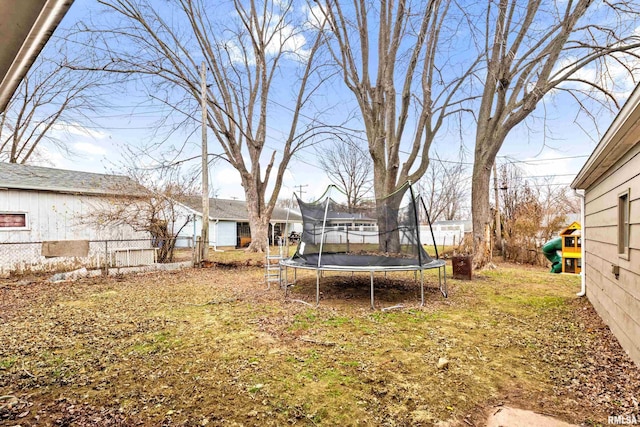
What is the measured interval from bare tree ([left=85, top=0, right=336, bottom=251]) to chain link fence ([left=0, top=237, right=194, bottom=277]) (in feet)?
17.3

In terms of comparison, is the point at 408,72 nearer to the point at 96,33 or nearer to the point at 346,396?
the point at 346,396

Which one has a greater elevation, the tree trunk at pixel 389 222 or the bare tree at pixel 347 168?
the bare tree at pixel 347 168

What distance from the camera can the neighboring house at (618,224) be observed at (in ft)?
9.66

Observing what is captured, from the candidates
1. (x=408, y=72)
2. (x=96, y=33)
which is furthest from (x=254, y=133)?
(x=408, y=72)

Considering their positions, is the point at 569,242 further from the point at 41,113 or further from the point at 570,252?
the point at 41,113

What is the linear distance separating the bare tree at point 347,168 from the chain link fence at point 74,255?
18750 millimetres

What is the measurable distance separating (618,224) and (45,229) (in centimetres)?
1229

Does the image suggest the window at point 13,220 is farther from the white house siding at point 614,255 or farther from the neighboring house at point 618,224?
the white house siding at point 614,255

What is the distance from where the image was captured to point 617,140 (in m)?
3.06

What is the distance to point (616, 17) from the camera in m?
7.31

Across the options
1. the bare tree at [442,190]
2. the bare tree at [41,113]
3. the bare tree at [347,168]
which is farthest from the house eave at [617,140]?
the bare tree at [442,190]

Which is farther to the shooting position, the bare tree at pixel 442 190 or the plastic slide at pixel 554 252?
the bare tree at pixel 442 190

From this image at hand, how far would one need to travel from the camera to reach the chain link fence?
27.4 feet

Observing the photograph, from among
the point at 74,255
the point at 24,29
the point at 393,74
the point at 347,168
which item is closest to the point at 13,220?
the point at 74,255
